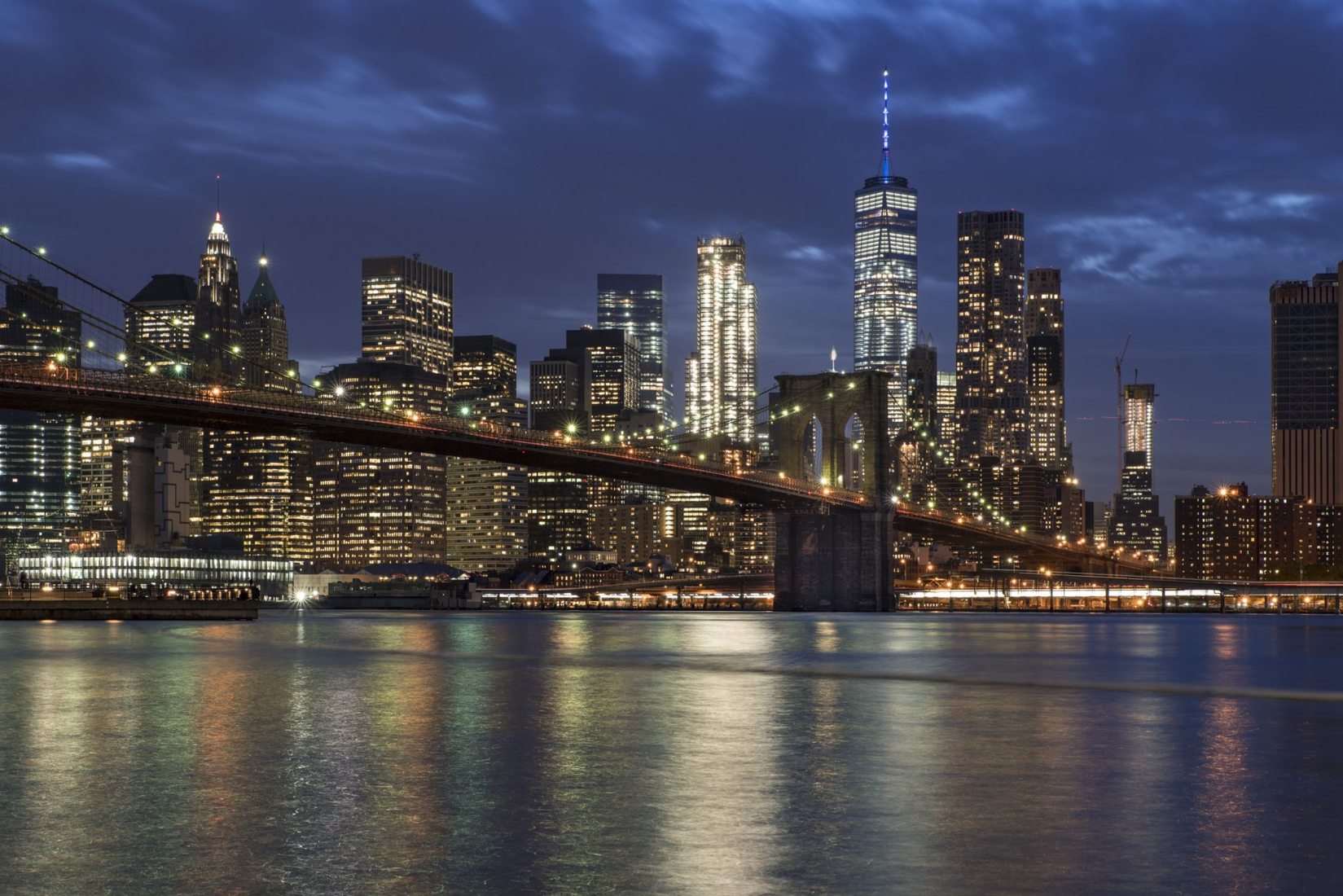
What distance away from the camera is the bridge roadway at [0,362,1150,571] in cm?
6756

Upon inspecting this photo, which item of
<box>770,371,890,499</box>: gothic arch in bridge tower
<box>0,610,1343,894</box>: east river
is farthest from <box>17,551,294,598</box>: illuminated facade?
<box>0,610,1343,894</box>: east river

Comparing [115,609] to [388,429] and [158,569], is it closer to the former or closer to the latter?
[388,429]

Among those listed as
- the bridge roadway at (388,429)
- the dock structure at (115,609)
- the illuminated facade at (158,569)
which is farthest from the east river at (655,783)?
the illuminated facade at (158,569)

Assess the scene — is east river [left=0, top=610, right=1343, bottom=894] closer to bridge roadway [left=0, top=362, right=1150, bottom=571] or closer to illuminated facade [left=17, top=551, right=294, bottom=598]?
bridge roadway [left=0, top=362, right=1150, bottom=571]

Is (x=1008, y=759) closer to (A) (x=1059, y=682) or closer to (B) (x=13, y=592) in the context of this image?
(A) (x=1059, y=682)

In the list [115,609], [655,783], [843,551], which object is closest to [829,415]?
[843,551]

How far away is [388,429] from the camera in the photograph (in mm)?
82938

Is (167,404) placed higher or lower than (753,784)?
higher

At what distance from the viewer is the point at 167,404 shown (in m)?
70.6

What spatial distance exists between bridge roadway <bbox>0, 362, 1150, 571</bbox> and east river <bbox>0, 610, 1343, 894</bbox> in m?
30.7

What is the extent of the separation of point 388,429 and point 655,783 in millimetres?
67196

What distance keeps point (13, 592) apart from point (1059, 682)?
3122 inches

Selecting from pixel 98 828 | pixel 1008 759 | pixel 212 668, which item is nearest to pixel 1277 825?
pixel 1008 759

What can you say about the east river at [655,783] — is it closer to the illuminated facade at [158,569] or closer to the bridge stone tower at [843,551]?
the bridge stone tower at [843,551]
